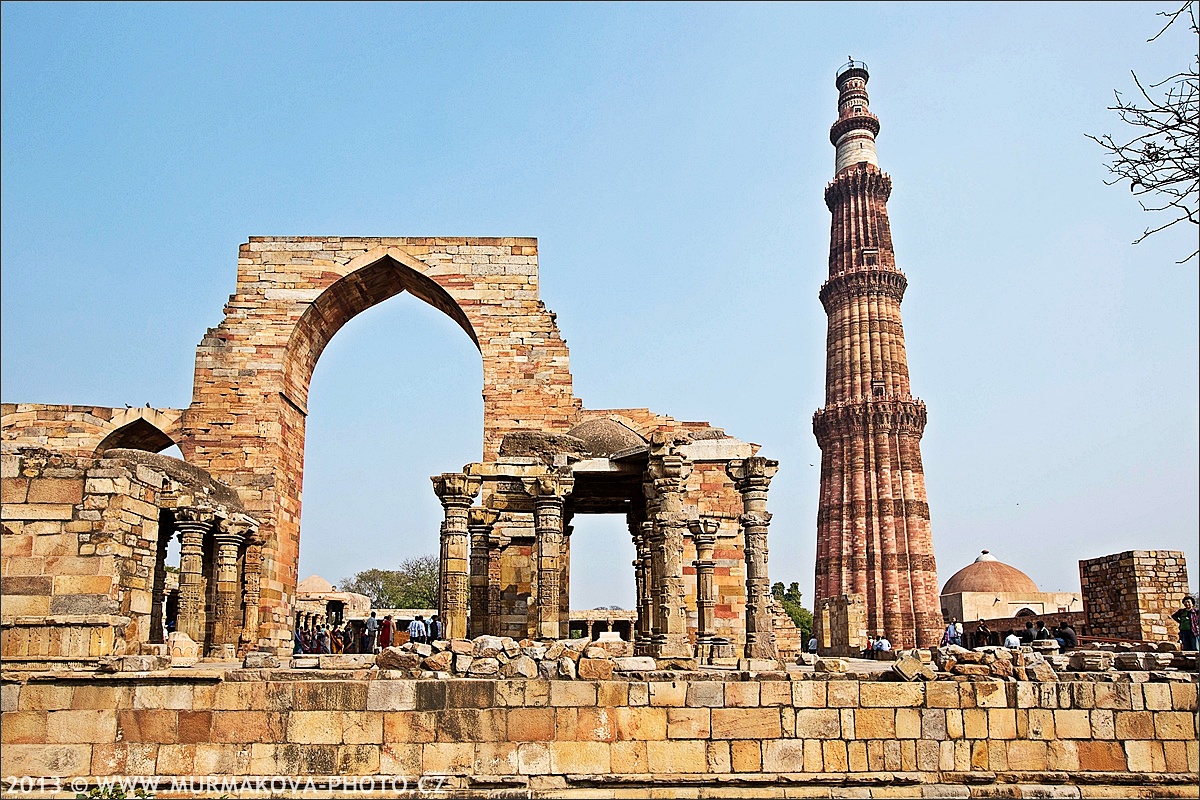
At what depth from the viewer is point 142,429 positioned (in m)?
17.8

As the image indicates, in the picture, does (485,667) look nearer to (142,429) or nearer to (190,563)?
(190,563)

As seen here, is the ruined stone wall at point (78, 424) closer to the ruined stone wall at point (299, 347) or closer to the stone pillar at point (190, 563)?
the ruined stone wall at point (299, 347)

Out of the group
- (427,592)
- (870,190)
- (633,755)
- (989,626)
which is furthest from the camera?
(427,592)

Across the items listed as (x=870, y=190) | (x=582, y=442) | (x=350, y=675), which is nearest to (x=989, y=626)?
(x=870, y=190)

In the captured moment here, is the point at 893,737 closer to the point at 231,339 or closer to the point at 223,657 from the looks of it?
the point at 223,657

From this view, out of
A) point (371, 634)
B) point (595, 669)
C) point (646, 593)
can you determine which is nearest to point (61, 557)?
point (595, 669)

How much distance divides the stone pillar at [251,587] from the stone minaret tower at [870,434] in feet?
69.1

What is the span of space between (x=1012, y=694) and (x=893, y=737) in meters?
0.96

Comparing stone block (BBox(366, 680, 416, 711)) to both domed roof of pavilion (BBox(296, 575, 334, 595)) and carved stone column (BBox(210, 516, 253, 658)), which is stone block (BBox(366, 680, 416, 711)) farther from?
domed roof of pavilion (BBox(296, 575, 334, 595))

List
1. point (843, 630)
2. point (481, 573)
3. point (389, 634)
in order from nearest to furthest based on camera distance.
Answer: point (389, 634) < point (481, 573) < point (843, 630)

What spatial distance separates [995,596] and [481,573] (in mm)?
Result: 26120

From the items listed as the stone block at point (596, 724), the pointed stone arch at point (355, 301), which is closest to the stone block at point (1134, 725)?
the stone block at point (596, 724)

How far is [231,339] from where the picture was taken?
17.3 m

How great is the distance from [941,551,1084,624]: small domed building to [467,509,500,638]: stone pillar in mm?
23564
